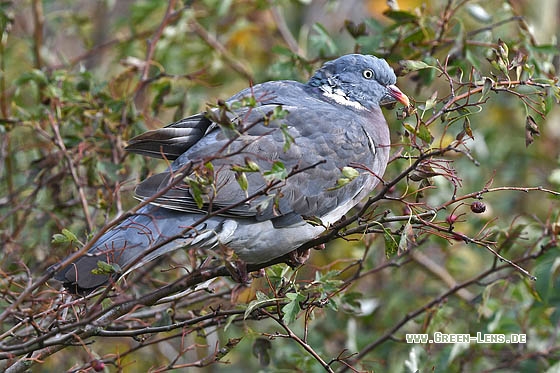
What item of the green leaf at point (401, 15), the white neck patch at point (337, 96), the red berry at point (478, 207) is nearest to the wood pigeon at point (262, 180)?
the white neck patch at point (337, 96)

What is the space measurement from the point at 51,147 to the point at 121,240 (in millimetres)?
1138

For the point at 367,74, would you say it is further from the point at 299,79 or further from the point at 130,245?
the point at 130,245

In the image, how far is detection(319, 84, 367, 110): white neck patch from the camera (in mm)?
3949

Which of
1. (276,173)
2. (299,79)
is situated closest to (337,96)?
(299,79)

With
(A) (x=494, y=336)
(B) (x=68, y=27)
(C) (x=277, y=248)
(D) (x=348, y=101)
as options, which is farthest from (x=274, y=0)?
(A) (x=494, y=336)

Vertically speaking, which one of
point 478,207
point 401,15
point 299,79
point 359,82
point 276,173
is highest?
point 276,173

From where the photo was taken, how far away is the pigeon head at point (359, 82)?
3875 millimetres

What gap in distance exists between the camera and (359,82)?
3910 mm

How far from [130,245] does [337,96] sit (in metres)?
1.45

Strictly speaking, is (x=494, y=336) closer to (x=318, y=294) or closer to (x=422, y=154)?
(x=318, y=294)

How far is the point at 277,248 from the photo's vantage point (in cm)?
325

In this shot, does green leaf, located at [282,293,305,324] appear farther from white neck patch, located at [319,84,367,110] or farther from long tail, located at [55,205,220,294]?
white neck patch, located at [319,84,367,110]

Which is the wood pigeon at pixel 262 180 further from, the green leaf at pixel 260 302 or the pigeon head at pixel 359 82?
the green leaf at pixel 260 302

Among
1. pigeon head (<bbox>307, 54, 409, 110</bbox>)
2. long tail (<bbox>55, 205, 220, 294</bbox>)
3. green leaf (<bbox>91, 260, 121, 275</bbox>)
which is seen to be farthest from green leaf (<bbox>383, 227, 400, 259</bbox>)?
pigeon head (<bbox>307, 54, 409, 110</bbox>)
